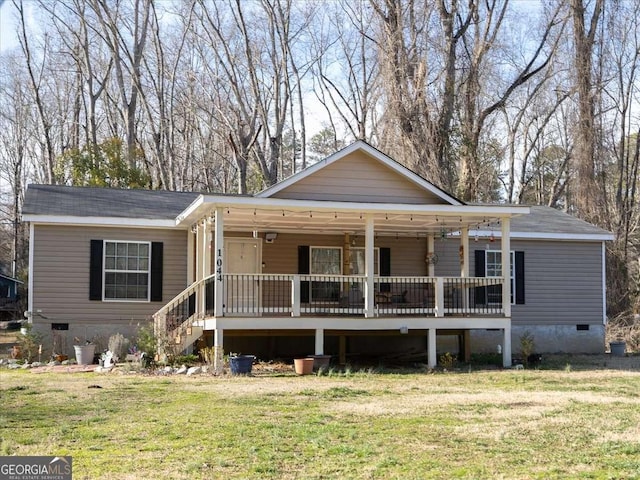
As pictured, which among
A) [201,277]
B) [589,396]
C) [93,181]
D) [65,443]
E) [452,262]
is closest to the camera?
[65,443]

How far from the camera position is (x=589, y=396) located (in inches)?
508

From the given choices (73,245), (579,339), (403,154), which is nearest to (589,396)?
(579,339)

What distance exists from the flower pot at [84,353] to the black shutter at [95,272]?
60.4 inches

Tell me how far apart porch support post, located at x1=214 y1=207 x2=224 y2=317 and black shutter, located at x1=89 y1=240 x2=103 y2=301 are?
4.06 meters

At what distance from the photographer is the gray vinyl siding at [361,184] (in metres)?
18.2

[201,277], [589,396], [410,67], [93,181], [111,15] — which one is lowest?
[589,396]

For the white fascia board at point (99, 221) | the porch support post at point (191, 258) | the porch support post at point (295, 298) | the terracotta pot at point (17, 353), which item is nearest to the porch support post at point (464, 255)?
the porch support post at point (295, 298)

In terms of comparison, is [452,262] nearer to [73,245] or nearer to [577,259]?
[577,259]

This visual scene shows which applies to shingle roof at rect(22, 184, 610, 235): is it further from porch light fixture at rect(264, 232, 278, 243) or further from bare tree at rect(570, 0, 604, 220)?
bare tree at rect(570, 0, 604, 220)

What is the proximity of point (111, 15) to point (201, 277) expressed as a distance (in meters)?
19.4

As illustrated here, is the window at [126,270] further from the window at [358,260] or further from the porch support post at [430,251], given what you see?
the porch support post at [430,251]

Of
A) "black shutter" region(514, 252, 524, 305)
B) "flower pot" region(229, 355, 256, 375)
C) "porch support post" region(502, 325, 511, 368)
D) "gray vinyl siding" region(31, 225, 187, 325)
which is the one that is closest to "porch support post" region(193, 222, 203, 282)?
"gray vinyl siding" region(31, 225, 187, 325)

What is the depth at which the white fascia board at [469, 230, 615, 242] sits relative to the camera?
21.8 meters

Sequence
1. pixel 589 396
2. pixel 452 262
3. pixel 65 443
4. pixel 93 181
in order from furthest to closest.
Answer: pixel 93 181, pixel 452 262, pixel 589 396, pixel 65 443
